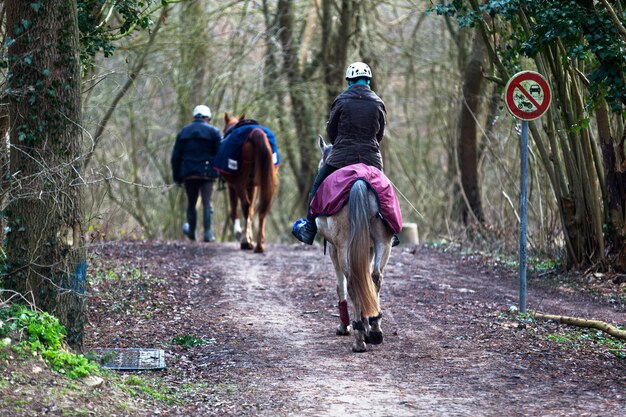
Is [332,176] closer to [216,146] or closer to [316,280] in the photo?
[316,280]

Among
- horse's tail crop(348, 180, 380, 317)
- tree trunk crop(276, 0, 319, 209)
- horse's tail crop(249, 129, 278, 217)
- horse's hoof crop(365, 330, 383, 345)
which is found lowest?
horse's hoof crop(365, 330, 383, 345)

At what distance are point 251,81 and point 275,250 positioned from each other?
917 cm

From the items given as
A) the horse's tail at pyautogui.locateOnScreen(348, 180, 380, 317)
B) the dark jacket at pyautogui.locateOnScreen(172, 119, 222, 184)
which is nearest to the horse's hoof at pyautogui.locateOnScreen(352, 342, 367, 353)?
the horse's tail at pyautogui.locateOnScreen(348, 180, 380, 317)

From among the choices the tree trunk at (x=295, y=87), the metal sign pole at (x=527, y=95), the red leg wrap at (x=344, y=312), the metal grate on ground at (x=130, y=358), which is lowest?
the metal grate on ground at (x=130, y=358)

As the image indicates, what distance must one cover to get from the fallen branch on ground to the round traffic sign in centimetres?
219

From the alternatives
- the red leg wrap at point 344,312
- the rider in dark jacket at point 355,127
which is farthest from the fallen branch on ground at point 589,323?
the rider in dark jacket at point 355,127

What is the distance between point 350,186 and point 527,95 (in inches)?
108

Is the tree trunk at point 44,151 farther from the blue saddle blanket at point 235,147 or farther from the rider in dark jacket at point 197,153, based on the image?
the rider in dark jacket at point 197,153

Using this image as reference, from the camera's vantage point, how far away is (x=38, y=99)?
7105 millimetres

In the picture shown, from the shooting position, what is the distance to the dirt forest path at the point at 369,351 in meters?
6.77

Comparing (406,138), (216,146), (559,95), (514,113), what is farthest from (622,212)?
(406,138)

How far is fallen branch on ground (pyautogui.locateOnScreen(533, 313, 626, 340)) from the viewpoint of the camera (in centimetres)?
909

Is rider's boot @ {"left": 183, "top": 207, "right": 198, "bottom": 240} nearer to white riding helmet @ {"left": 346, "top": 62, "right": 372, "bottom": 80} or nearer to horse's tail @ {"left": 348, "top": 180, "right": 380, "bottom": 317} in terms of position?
white riding helmet @ {"left": 346, "top": 62, "right": 372, "bottom": 80}

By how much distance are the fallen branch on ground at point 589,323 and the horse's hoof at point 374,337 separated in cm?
235
